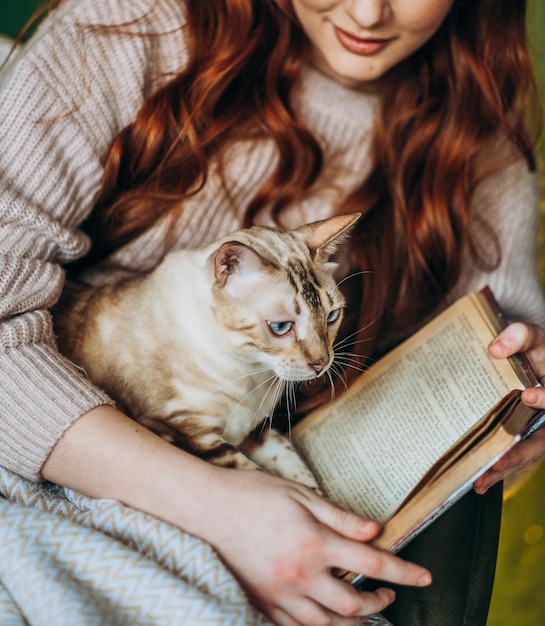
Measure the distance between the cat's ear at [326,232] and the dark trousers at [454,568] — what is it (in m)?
0.48

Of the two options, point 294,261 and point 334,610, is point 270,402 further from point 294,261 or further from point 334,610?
A: point 334,610

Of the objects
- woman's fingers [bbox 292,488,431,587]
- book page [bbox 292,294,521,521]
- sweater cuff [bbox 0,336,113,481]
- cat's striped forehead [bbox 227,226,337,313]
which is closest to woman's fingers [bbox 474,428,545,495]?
book page [bbox 292,294,521,521]

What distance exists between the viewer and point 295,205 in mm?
1328

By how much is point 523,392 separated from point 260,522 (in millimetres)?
373

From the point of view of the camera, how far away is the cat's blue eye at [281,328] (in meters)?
0.98

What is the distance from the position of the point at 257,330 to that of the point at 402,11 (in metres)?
0.59

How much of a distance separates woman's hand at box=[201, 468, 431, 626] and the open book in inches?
5.4

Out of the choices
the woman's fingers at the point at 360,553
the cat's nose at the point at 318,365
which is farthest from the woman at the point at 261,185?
the cat's nose at the point at 318,365

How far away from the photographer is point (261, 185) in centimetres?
131

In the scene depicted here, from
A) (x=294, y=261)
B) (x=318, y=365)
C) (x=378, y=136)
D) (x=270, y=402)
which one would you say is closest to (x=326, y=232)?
(x=294, y=261)

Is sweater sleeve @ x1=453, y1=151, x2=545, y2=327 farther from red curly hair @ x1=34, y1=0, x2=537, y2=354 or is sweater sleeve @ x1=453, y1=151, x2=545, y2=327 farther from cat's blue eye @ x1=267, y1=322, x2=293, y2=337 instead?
cat's blue eye @ x1=267, y1=322, x2=293, y2=337

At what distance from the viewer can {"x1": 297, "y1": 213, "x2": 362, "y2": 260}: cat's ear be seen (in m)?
1.03

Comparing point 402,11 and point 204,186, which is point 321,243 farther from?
point 402,11

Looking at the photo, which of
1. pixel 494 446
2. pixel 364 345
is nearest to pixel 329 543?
pixel 494 446
